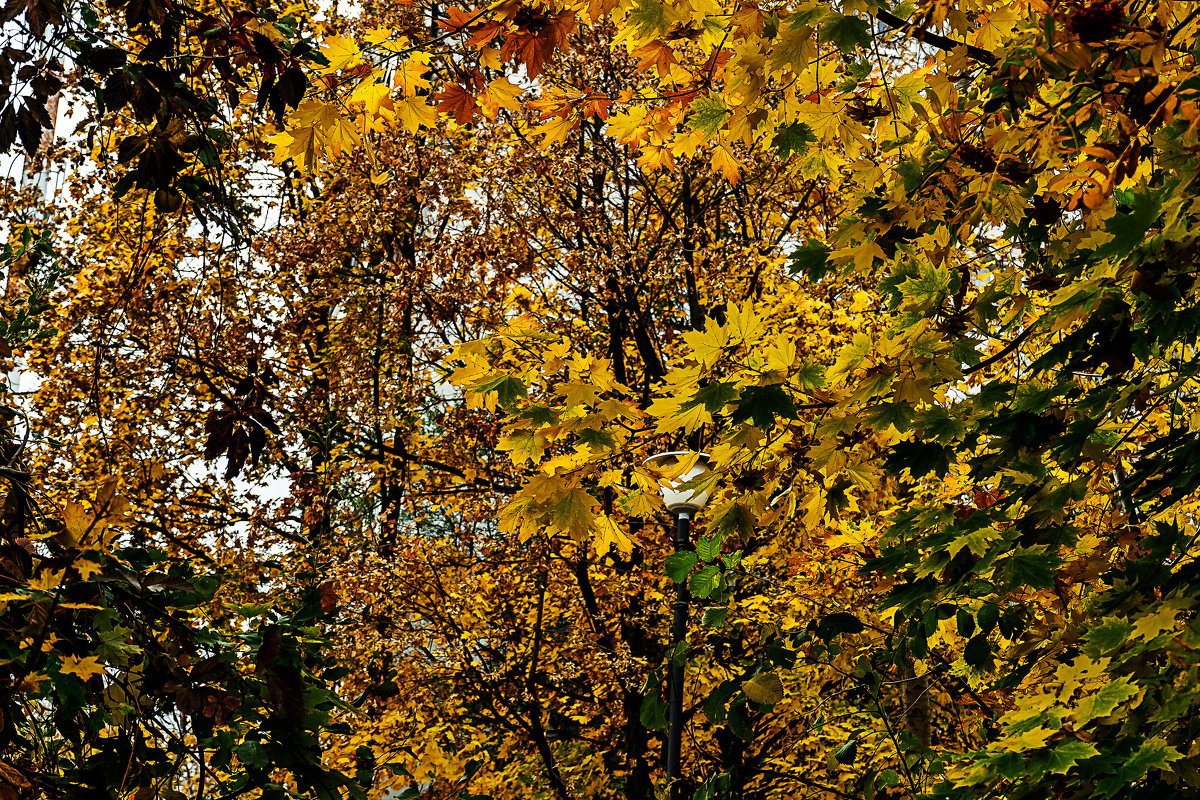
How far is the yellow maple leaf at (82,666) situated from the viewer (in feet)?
7.41

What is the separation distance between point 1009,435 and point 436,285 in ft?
24.8

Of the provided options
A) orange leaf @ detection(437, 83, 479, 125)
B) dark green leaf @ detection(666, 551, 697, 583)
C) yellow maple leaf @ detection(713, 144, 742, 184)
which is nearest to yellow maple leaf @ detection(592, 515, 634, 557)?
dark green leaf @ detection(666, 551, 697, 583)

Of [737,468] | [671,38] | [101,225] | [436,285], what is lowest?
[737,468]

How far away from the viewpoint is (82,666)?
2297 mm

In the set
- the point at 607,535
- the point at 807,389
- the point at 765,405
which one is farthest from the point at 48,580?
the point at 807,389

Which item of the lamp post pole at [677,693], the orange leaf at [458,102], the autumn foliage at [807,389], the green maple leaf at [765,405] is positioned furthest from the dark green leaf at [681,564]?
the lamp post pole at [677,693]

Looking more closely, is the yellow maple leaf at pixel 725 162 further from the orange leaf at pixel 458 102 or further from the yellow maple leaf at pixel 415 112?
the yellow maple leaf at pixel 415 112

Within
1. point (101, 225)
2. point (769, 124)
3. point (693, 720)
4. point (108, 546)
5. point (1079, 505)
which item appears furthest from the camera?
point (101, 225)

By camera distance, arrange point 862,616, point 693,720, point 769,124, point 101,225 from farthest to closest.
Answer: point 101,225 < point 693,720 < point 862,616 < point 769,124

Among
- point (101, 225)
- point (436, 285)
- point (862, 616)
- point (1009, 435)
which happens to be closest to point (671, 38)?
point (1009, 435)

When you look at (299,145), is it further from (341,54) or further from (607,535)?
(607,535)

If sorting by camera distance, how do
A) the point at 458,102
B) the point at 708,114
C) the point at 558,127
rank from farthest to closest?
the point at 558,127 → the point at 708,114 → the point at 458,102

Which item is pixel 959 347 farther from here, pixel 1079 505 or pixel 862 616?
pixel 862 616

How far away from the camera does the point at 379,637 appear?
8000 millimetres
